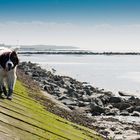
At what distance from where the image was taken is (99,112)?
28.6m

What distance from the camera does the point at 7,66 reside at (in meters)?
13.0

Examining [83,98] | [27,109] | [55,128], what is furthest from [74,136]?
[83,98]

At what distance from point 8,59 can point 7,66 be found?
212mm

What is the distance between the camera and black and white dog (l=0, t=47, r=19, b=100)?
1291 cm

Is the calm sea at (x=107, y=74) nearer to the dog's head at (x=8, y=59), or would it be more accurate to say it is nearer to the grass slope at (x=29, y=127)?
the grass slope at (x=29, y=127)

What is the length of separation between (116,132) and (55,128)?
278 inches

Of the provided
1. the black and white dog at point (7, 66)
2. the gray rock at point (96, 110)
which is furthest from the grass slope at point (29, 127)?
the gray rock at point (96, 110)

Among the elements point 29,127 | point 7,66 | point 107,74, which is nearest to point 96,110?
point 7,66

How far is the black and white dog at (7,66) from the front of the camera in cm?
1291

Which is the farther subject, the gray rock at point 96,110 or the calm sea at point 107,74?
the calm sea at point 107,74

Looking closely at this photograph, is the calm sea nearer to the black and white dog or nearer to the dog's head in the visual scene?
the black and white dog

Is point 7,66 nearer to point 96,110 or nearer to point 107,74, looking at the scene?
point 96,110

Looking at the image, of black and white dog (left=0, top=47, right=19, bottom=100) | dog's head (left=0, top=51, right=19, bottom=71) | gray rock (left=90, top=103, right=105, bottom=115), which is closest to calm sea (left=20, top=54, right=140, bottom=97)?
gray rock (left=90, top=103, right=105, bottom=115)

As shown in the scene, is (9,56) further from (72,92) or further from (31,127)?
(72,92)
